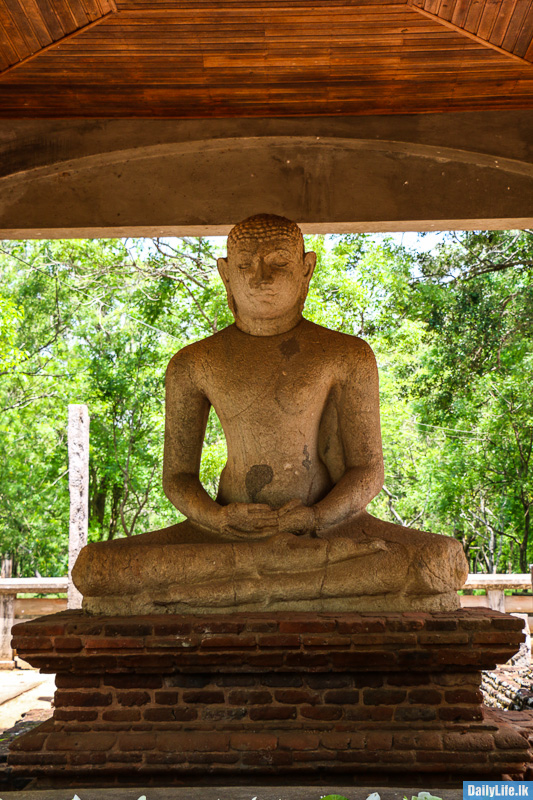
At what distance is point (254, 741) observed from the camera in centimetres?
321

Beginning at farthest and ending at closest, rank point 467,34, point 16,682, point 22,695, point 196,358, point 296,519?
point 16,682
point 22,695
point 467,34
point 196,358
point 296,519

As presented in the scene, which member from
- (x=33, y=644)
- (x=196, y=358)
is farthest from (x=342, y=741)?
(x=196, y=358)

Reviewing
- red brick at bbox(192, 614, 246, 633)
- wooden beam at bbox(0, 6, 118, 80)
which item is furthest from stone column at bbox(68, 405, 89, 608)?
red brick at bbox(192, 614, 246, 633)

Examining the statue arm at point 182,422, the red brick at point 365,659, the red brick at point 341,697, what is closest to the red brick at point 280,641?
the red brick at point 365,659

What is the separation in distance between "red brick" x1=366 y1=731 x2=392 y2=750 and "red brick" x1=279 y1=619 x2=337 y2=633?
0.45 metres

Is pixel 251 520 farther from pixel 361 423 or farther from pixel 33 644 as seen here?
pixel 33 644

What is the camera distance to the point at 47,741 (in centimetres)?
329

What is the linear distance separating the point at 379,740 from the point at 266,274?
223cm

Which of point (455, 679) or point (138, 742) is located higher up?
point (455, 679)

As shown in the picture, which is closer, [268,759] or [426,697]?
[268,759]

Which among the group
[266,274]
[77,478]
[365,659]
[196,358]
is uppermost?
[266,274]

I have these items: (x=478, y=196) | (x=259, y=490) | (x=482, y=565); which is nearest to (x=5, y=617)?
(x=259, y=490)

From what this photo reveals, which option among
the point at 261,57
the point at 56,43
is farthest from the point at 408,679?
the point at 56,43

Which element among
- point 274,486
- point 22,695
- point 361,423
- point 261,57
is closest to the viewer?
point 274,486
